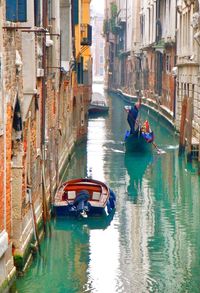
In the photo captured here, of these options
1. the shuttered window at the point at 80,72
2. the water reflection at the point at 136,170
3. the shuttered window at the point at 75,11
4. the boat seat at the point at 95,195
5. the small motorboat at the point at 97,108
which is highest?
the shuttered window at the point at 75,11

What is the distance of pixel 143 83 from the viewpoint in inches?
2031

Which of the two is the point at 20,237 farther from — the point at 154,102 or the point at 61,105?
the point at 154,102

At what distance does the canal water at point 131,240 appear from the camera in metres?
12.3

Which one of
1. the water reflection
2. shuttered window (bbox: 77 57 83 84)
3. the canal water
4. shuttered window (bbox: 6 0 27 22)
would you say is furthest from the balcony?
shuttered window (bbox: 6 0 27 22)

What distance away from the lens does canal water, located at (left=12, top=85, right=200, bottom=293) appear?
12281mm

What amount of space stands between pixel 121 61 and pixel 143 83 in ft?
45.5

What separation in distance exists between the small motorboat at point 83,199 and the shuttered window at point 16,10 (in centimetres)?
556

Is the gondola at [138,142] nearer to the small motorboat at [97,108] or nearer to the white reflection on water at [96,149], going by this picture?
the white reflection on water at [96,149]

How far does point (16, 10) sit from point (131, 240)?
5.36 metres

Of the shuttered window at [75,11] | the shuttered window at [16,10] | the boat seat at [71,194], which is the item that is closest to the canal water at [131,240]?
the boat seat at [71,194]

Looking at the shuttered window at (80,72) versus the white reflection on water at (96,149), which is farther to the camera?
the shuttered window at (80,72)

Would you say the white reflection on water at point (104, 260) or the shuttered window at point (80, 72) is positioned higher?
the shuttered window at point (80, 72)

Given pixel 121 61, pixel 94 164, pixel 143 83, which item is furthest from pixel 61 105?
pixel 121 61

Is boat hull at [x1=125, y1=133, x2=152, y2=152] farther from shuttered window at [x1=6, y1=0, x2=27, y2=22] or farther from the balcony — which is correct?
shuttered window at [x1=6, y1=0, x2=27, y2=22]
